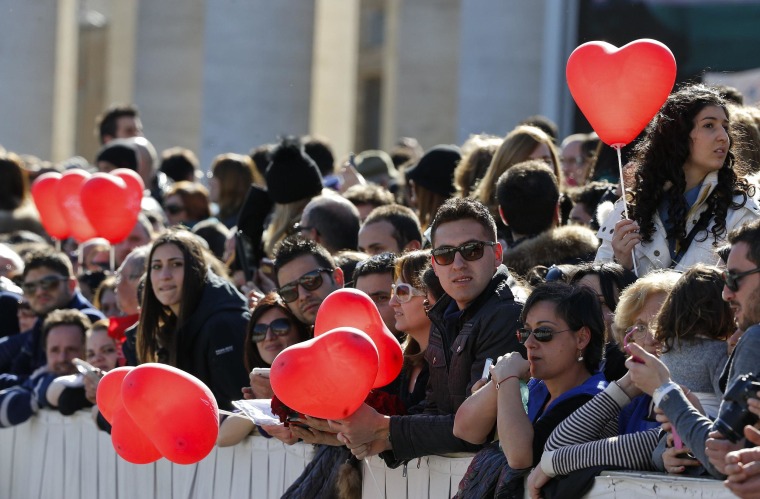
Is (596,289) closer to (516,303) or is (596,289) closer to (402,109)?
(516,303)

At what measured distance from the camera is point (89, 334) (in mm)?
9789

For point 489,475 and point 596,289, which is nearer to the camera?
point 489,475

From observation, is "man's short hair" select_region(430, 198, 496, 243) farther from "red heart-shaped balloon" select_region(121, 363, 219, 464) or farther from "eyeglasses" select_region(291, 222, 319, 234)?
"eyeglasses" select_region(291, 222, 319, 234)

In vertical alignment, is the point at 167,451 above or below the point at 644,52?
below

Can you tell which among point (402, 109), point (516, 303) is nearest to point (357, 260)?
point (516, 303)

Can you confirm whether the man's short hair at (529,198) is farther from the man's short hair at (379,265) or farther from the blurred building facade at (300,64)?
the blurred building facade at (300,64)

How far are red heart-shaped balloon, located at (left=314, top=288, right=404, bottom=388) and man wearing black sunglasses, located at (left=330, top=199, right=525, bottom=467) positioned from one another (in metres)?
0.18

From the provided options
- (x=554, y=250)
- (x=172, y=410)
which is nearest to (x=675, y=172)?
(x=554, y=250)

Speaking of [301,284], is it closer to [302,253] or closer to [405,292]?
[302,253]

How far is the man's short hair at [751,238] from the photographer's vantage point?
516 cm

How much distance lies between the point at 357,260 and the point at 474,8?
976cm

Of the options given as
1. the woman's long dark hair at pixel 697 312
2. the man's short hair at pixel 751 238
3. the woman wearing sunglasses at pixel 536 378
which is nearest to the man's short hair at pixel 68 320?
the woman wearing sunglasses at pixel 536 378

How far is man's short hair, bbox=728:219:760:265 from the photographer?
203 inches

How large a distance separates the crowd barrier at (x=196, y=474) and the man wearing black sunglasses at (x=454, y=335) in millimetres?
183
